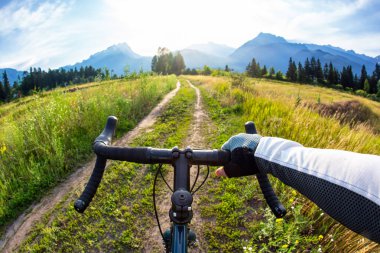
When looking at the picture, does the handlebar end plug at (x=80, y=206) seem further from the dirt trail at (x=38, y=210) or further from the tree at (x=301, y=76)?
the tree at (x=301, y=76)

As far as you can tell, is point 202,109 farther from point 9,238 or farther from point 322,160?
point 322,160

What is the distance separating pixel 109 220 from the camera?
3.96 meters

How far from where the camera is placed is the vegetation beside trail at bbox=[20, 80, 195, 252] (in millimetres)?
3467

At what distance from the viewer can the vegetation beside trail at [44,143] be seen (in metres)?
4.55

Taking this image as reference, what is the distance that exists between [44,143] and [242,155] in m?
5.59

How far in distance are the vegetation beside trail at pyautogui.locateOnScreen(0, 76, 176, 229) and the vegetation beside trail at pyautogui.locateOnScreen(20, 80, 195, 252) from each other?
2.84ft

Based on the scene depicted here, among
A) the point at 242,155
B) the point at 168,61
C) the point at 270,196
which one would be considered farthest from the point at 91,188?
the point at 168,61

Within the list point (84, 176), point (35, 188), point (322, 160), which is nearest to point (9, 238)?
point (35, 188)

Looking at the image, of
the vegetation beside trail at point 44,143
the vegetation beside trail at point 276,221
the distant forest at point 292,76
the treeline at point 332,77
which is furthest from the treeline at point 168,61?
the vegetation beside trail at point 276,221

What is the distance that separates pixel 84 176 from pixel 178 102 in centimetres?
860

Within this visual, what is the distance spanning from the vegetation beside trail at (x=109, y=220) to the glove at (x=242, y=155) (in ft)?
8.57

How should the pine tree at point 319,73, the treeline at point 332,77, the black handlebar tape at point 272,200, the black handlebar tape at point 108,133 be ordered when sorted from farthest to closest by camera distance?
1. the pine tree at point 319,73
2. the treeline at point 332,77
3. the black handlebar tape at point 108,133
4. the black handlebar tape at point 272,200

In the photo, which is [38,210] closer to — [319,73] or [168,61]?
[168,61]

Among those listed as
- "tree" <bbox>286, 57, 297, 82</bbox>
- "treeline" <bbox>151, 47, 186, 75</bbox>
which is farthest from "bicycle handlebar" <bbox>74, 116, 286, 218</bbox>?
"tree" <bbox>286, 57, 297, 82</bbox>
